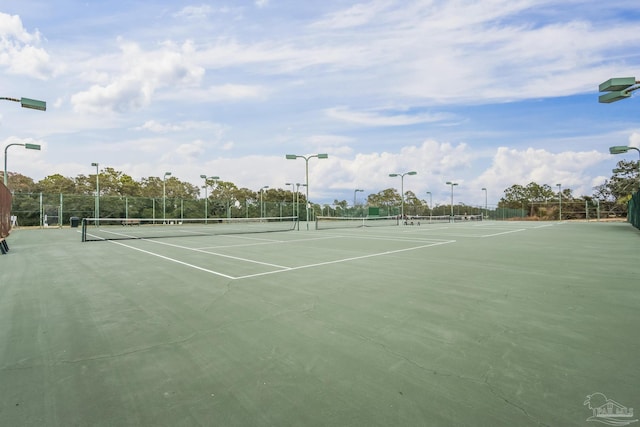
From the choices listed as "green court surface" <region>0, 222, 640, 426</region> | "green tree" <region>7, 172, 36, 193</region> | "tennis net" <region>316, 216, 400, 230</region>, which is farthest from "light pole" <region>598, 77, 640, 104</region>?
"green tree" <region>7, 172, 36, 193</region>

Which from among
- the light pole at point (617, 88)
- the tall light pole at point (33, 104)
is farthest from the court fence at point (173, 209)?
the light pole at point (617, 88)

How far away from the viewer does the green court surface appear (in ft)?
7.48

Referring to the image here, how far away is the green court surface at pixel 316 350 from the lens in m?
2.28

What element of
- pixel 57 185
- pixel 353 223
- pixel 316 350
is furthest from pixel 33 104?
pixel 57 185

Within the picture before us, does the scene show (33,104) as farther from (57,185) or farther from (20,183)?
(20,183)

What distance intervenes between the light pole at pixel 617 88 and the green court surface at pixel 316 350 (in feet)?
14.4

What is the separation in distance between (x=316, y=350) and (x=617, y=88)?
9432 millimetres

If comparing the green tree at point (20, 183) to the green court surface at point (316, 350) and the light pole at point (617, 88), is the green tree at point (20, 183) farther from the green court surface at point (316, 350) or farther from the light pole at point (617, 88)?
the light pole at point (617, 88)

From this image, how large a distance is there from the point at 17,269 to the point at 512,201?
98611mm

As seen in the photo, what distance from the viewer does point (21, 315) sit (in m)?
4.38

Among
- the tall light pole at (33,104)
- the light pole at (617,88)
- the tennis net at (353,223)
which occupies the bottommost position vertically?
the tennis net at (353,223)

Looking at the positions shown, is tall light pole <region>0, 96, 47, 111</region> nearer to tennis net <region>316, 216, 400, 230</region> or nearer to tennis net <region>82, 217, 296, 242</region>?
tennis net <region>82, 217, 296, 242</region>

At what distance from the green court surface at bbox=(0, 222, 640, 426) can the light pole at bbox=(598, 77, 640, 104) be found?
438cm

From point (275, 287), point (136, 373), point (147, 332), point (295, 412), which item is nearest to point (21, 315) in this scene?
point (147, 332)
